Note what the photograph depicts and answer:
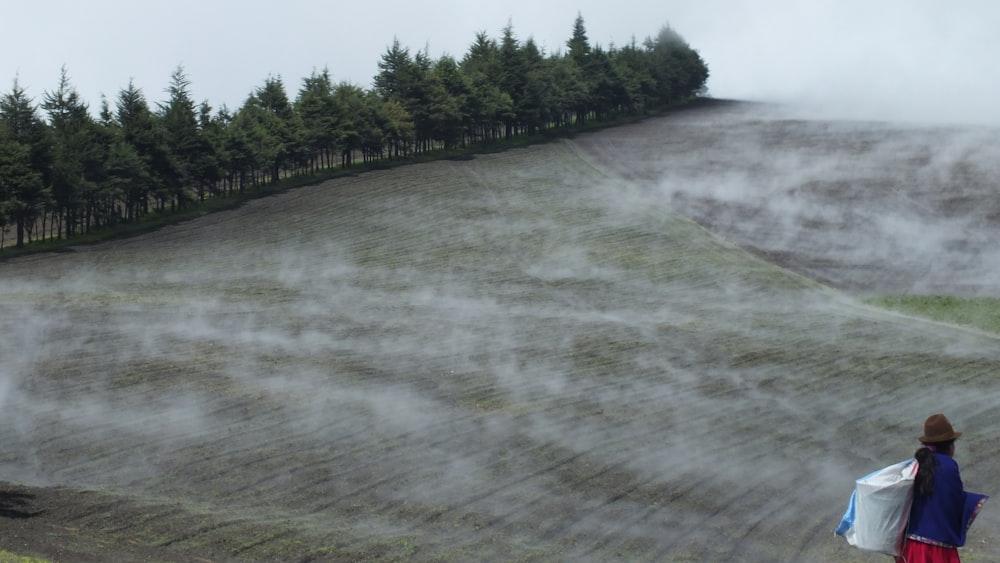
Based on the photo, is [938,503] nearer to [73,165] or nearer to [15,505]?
[15,505]

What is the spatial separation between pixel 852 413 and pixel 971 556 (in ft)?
28.8

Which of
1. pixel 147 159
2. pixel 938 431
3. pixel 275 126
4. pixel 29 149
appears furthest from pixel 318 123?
pixel 938 431

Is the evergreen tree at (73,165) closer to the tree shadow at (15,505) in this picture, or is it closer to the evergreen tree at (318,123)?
the evergreen tree at (318,123)

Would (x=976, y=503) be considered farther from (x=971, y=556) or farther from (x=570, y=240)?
(x=570, y=240)

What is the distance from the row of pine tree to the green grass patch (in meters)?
38.1

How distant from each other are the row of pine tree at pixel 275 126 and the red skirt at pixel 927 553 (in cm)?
4541

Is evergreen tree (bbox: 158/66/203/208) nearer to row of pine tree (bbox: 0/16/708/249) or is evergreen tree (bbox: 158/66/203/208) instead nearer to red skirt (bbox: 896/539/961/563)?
row of pine tree (bbox: 0/16/708/249)

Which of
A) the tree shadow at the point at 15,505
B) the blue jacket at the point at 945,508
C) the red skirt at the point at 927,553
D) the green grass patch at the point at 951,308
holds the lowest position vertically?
the green grass patch at the point at 951,308

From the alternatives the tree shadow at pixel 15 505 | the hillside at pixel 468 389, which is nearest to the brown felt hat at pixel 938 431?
the hillside at pixel 468 389

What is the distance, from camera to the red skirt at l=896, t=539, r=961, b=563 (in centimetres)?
911

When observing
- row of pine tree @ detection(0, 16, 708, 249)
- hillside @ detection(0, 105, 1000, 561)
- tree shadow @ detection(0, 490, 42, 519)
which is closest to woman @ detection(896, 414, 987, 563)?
hillside @ detection(0, 105, 1000, 561)

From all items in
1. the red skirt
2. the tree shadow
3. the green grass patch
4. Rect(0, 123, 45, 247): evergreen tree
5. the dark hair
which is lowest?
the green grass patch

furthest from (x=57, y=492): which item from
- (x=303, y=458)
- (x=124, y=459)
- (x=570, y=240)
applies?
(x=570, y=240)

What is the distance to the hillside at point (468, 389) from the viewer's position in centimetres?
1622
